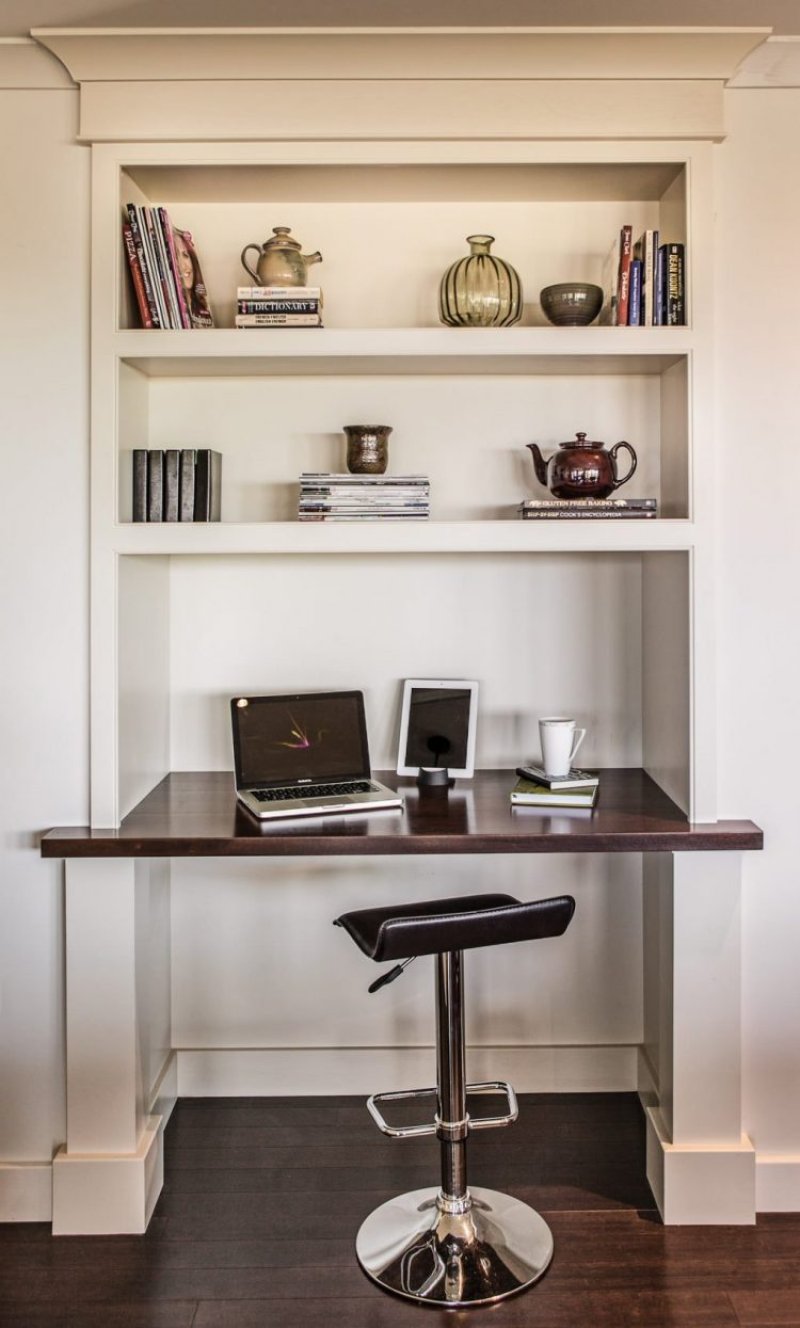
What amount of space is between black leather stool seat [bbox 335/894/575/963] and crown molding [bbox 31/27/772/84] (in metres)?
1.65

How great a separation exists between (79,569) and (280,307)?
70cm

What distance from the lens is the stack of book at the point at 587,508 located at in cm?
229

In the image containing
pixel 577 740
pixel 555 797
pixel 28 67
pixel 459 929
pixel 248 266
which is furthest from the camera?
pixel 577 740

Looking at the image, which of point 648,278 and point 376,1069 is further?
point 376,1069

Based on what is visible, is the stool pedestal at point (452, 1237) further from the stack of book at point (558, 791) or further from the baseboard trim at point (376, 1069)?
the baseboard trim at point (376, 1069)

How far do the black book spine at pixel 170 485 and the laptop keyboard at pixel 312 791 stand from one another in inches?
24.9

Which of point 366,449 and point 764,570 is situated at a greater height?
point 366,449

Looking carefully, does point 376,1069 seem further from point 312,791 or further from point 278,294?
point 278,294

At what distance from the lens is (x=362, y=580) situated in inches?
105

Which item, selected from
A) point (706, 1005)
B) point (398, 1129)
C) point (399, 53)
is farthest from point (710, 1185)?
point (399, 53)

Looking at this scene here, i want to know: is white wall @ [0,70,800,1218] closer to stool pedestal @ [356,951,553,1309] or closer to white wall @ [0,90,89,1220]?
white wall @ [0,90,89,1220]

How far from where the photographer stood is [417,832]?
2152mm

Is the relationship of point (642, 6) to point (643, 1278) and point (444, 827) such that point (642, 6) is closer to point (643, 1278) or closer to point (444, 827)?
point (444, 827)

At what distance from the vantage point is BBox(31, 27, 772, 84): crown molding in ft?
6.99
